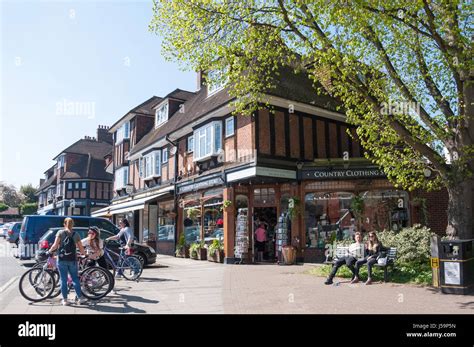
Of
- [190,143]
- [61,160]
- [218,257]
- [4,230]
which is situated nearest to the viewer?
[218,257]

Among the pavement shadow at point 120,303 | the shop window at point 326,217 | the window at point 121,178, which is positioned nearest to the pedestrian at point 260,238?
the shop window at point 326,217

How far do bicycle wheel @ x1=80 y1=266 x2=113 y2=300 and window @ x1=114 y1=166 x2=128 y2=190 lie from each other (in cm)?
2379

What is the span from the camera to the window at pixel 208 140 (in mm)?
18875

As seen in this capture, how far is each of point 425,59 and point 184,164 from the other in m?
13.8

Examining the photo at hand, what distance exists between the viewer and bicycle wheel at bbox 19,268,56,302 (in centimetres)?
873

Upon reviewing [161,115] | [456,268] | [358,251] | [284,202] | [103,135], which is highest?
[103,135]

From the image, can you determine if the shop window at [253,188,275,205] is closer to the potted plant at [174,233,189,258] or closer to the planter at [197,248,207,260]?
the planter at [197,248,207,260]

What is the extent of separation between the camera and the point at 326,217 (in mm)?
16766

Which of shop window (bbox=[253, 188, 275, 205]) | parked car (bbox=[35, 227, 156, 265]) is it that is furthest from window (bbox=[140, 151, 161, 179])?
parked car (bbox=[35, 227, 156, 265])

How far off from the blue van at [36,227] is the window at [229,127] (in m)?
6.35

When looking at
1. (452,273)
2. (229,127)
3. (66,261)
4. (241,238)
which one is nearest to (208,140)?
(229,127)

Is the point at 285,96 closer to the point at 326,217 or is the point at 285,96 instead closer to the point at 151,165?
the point at 326,217

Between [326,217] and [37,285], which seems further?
[326,217]

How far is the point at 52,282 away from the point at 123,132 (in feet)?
84.2
